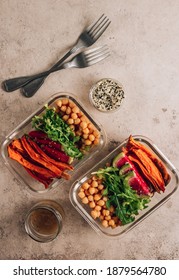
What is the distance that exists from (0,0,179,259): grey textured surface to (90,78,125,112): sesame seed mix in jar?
7 centimetres

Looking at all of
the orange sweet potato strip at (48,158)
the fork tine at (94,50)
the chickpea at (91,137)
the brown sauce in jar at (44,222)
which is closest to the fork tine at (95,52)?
the fork tine at (94,50)

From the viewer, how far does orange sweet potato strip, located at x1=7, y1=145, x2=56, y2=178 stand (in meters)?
1.79

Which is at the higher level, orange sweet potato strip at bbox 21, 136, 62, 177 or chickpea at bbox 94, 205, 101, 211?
orange sweet potato strip at bbox 21, 136, 62, 177

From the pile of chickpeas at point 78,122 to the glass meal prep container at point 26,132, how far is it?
0.03 metres

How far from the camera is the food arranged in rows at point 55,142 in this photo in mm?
1754

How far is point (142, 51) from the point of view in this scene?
75.6 inches

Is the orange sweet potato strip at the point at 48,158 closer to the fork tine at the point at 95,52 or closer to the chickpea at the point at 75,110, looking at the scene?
the chickpea at the point at 75,110

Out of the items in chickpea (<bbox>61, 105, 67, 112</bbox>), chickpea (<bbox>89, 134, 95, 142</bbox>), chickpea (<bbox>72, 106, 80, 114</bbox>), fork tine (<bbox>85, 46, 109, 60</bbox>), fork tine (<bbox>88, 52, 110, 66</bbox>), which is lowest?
chickpea (<bbox>89, 134, 95, 142</bbox>)

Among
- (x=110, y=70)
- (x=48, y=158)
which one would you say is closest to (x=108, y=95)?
(x=110, y=70)

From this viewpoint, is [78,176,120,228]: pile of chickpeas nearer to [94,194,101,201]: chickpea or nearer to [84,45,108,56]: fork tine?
[94,194,101,201]: chickpea

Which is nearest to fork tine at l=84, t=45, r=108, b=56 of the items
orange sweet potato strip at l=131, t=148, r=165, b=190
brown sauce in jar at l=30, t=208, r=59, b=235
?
orange sweet potato strip at l=131, t=148, r=165, b=190

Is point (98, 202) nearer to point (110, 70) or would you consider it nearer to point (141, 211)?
point (141, 211)

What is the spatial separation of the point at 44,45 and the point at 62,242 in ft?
3.06
